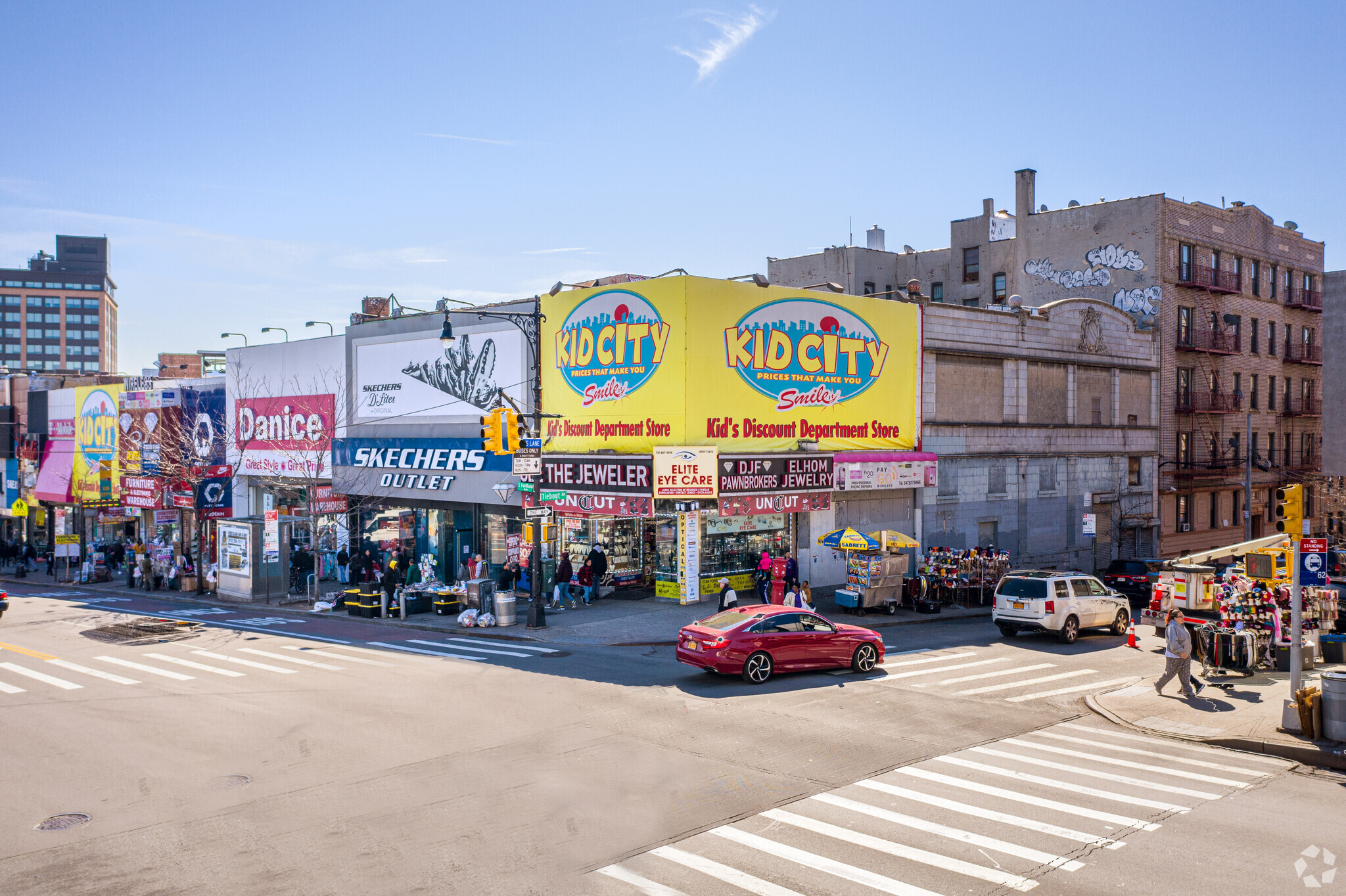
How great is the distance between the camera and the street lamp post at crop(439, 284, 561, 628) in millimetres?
26766

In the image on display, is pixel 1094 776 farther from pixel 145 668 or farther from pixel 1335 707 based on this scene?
pixel 145 668

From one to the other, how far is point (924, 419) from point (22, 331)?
175629 millimetres

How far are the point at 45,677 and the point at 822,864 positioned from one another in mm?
18272

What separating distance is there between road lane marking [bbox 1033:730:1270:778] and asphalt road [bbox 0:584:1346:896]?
11 cm

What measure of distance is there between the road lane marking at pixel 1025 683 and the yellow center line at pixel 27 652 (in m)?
21.1

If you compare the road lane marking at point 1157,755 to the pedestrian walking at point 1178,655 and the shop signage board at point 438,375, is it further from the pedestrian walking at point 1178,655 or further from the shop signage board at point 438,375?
the shop signage board at point 438,375

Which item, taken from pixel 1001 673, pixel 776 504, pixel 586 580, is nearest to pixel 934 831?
pixel 1001 673

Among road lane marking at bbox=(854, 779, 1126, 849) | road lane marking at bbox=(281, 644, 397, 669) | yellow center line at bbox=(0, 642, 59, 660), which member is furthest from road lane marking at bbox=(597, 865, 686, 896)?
yellow center line at bbox=(0, 642, 59, 660)

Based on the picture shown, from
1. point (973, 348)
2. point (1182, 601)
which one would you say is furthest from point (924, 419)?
point (1182, 601)

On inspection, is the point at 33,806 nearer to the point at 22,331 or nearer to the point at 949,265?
the point at 949,265

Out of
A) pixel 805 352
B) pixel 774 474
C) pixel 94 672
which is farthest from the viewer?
pixel 805 352

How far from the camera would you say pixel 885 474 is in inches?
1361

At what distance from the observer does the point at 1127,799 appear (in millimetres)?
12078

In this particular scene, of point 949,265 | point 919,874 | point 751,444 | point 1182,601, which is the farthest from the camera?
point 949,265
